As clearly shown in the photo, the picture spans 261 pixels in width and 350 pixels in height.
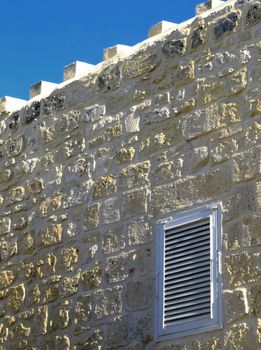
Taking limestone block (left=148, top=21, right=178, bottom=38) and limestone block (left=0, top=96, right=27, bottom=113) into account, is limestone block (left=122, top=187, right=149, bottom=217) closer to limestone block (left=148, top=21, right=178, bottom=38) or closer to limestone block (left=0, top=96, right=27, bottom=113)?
limestone block (left=148, top=21, right=178, bottom=38)

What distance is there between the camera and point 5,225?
329 inches

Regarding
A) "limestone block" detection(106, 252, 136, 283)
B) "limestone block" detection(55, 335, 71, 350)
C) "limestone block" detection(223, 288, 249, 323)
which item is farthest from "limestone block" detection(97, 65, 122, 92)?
"limestone block" detection(223, 288, 249, 323)

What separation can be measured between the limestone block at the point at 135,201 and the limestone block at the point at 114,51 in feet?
4.05

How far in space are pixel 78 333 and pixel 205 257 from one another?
129cm

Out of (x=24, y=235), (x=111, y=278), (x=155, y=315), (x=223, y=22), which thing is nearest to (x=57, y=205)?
(x=24, y=235)

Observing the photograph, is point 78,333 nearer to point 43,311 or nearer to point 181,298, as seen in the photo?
point 43,311

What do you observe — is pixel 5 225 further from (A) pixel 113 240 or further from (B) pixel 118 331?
(B) pixel 118 331

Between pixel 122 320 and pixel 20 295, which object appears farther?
pixel 20 295

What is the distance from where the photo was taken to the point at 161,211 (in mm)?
6918

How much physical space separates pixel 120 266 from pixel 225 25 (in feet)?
6.03

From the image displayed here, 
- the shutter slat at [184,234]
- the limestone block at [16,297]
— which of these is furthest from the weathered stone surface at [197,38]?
the limestone block at [16,297]

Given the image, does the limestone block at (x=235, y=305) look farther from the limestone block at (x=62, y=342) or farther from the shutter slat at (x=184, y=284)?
the limestone block at (x=62, y=342)

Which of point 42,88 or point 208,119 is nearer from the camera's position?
point 208,119

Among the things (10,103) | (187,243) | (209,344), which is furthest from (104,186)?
(10,103)
